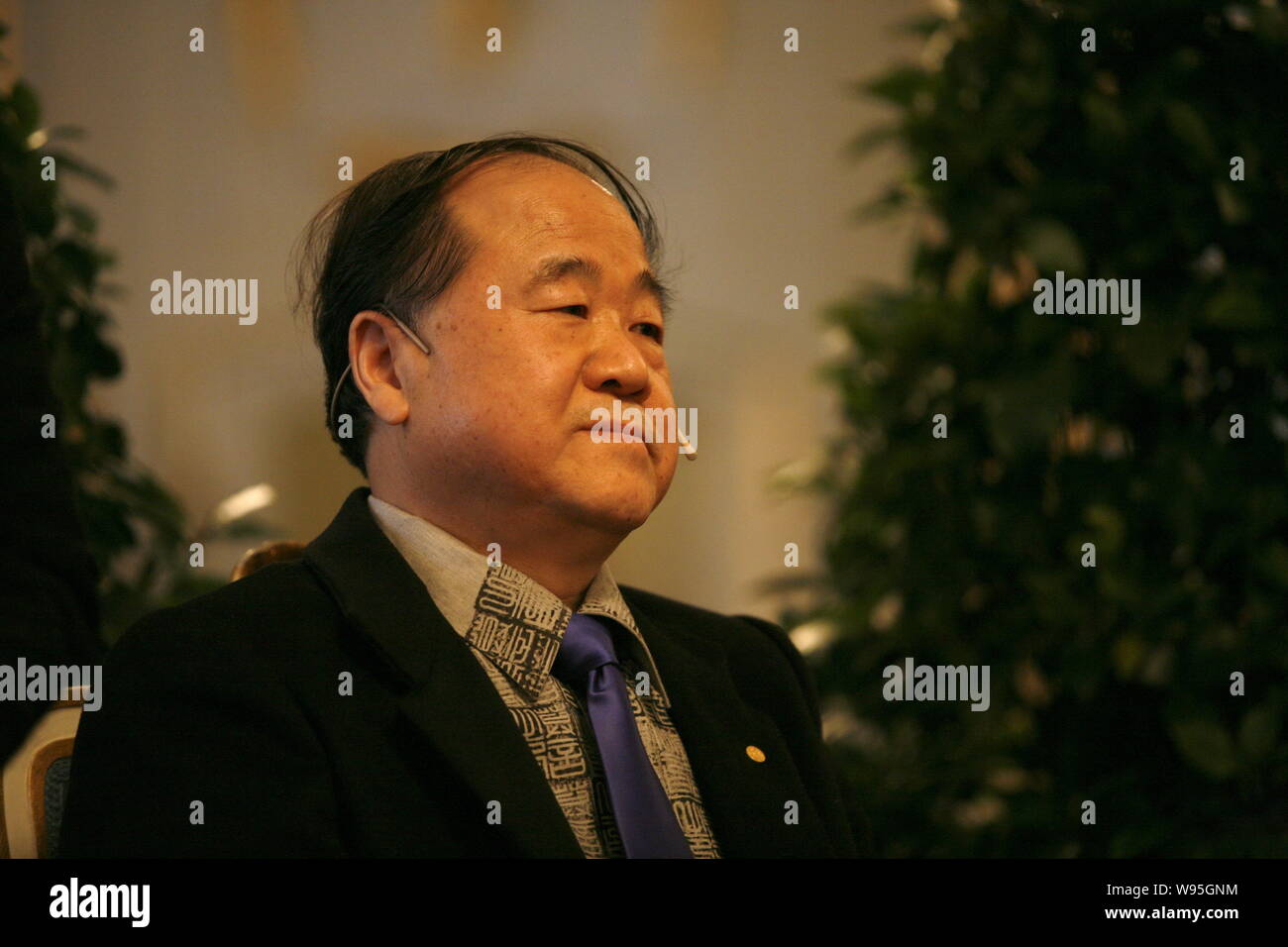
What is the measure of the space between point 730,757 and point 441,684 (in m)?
0.28

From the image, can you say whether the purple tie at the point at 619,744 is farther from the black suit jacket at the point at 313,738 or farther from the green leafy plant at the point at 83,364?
the green leafy plant at the point at 83,364

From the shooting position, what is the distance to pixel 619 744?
99cm

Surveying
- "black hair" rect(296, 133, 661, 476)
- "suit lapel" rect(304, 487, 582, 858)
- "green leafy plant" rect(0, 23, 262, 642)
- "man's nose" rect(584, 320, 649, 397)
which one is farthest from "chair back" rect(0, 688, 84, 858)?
"green leafy plant" rect(0, 23, 262, 642)

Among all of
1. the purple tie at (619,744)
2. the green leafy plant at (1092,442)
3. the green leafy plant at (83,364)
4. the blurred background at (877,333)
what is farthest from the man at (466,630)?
the green leafy plant at (1092,442)

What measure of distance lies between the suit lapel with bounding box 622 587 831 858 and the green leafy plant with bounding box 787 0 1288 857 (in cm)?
83

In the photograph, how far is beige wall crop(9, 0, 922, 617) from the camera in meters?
2.27

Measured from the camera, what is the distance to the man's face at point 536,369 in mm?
1013

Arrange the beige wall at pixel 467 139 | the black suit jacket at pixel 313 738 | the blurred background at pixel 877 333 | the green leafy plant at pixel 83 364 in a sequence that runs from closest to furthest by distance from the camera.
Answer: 1. the black suit jacket at pixel 313 738
2. the green leafy plant at pixel 83 364
3. the blurred background at pixel 877 333
4. the beige wall at pixel 467 139

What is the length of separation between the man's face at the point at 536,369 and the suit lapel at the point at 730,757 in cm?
18

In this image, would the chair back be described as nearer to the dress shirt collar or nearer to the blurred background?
the dress shirt collar

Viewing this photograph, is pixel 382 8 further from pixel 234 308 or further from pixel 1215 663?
pixel 1215 663

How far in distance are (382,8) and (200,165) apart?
1.67 feet

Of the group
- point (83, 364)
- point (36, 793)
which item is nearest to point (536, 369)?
point (36, 793)

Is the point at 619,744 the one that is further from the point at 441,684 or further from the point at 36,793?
the point at 36,793
